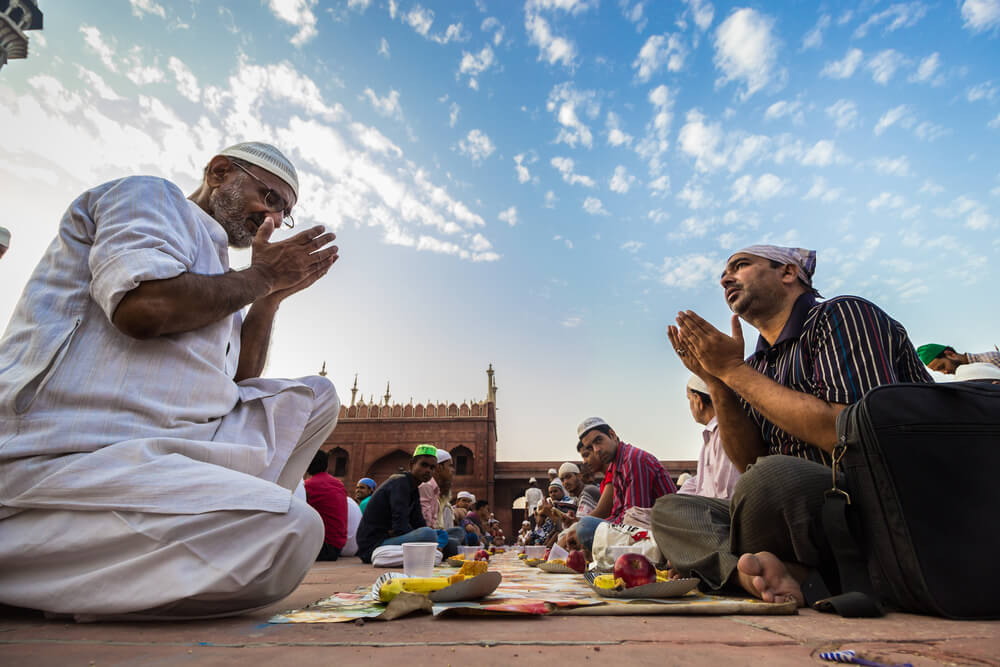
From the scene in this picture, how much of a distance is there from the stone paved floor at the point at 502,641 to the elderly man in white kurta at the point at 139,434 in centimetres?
9

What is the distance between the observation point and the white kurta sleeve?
1.15 meters

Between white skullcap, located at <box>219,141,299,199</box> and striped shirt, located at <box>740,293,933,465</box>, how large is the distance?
6.38 feet

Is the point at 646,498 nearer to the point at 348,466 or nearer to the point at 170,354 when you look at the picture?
the point at 170,354

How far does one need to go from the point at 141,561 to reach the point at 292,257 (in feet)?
2.96

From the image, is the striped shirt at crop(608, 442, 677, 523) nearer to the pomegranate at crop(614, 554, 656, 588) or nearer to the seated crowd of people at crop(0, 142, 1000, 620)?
the seated crowd of people at crop(0, 142, 1000, 620)

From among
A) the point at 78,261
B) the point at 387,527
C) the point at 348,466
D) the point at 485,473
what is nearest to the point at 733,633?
the point at 78,261

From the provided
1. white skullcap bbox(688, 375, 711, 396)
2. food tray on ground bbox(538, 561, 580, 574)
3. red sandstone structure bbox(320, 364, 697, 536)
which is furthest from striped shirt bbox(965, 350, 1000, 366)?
red sandstone structure bbox(320, 364, 697, 536)

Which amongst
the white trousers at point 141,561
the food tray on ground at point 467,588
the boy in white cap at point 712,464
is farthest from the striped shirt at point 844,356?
the white trousers at point 141,561

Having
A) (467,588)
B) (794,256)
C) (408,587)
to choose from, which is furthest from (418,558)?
(794,256)

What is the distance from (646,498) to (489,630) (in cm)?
262

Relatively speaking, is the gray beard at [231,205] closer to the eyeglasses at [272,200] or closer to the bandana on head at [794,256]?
the eyeglasses at [272,200]

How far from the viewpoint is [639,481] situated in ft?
11.1

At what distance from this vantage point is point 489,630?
953 millimetres

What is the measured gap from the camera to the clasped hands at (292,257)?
153cm
